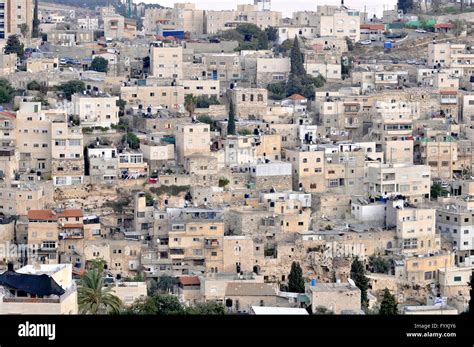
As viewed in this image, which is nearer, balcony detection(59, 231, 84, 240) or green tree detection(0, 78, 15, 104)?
balcony detection(59, 231, 84, 240)

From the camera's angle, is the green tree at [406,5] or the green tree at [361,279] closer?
the green tree at [361,279]

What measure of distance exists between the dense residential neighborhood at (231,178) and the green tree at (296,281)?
35mm

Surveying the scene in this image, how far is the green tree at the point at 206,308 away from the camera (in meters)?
12.7

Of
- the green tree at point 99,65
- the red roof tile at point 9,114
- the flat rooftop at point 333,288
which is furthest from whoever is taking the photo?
the green tree at point 99,65

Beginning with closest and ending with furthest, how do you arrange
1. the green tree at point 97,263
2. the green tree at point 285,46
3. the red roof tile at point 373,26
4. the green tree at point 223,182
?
1. the green tree at point 97,263
2. the green tree at point 223,182
3. the green tree at point 285,46
4. the red roof tile at point 373,26

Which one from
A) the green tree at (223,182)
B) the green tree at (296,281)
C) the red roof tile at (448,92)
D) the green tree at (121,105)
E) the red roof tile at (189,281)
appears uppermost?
the red roof tile at (448,92)

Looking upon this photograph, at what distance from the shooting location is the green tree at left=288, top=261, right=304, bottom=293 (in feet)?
51.7

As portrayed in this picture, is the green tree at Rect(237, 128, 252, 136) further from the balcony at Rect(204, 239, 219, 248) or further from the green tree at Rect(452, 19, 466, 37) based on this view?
the green tree at Rect(452, 19, 466, 37)

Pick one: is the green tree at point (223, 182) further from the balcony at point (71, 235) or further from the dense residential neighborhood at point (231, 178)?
the balcony at point (71, 235)

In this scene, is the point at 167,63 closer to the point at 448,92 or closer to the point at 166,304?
the point at 448,92

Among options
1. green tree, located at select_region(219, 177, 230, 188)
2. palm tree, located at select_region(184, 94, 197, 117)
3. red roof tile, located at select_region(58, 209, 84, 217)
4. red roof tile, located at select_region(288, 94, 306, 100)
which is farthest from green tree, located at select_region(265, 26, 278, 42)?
red roof tile, located at select_region(58, 209, 84, 217)

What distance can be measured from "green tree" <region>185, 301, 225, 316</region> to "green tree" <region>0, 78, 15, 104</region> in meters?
9.41

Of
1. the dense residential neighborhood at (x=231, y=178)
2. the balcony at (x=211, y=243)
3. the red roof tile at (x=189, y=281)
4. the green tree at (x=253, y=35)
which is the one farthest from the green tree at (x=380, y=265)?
the green tree at (x=253, y=35)
